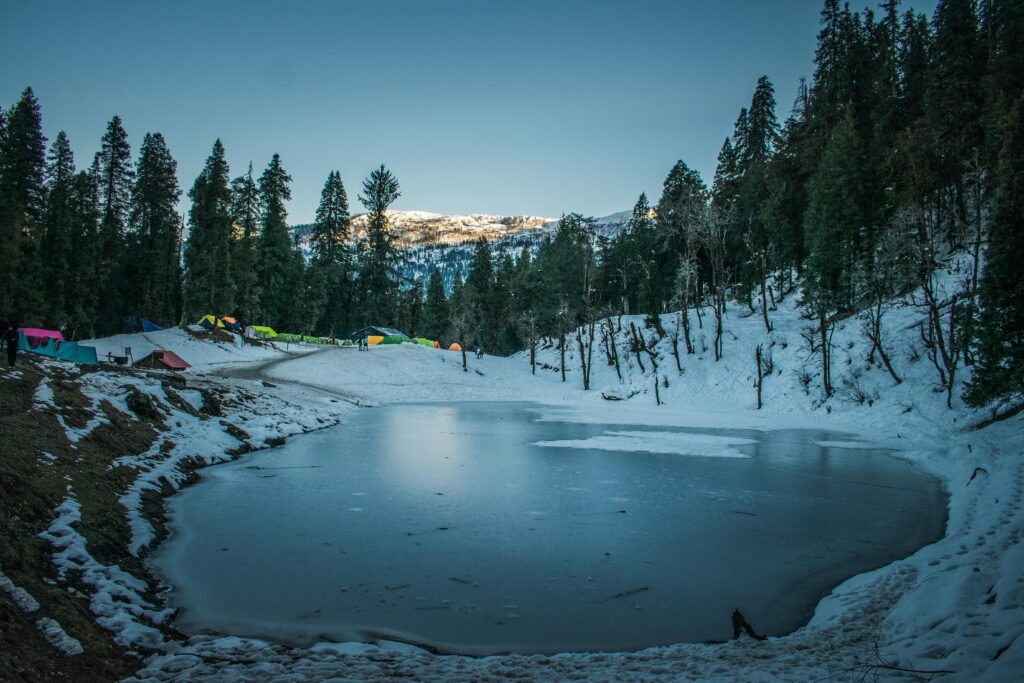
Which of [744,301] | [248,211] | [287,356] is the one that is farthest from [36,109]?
[744,301]

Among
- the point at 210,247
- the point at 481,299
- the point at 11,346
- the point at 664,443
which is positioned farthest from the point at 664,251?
the point at 11,346

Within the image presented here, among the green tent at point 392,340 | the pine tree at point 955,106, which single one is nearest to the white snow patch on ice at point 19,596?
the pine tree at point 955,106

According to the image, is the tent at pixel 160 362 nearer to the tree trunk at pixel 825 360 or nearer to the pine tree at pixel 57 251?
the pine tree at pixel 57 251

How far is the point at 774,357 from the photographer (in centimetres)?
3384

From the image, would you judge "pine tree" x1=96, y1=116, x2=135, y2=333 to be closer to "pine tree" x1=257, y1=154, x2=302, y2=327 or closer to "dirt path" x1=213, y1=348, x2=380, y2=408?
"pine tree" x1=257, y1=154, x2=302, y2=327

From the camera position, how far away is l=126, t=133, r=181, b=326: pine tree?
5075 cm

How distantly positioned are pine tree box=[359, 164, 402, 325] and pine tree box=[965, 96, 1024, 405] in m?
56.3

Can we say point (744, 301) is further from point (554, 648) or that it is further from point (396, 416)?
point (554, 648)

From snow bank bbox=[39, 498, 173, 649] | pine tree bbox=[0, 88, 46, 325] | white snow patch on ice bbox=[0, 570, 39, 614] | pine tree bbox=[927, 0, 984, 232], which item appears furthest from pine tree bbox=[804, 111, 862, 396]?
pine tree bbox=[0, 88, 46, 325]

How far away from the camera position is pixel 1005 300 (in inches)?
623

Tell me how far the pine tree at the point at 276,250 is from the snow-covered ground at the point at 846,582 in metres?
19.3

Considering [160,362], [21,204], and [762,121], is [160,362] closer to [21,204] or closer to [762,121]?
[21,204]

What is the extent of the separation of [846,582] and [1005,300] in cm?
1526

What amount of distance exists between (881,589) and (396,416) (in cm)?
2322
